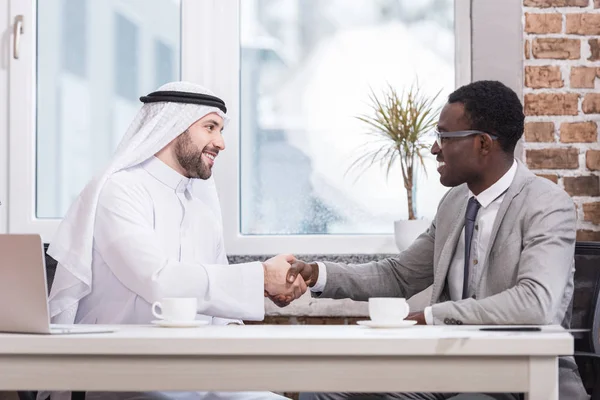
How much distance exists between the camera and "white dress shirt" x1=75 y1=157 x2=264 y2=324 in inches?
91.5

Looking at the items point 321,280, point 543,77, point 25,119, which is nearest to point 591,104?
point 543,77

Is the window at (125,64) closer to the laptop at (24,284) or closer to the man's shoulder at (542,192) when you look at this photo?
the man's shoulder at (542,192)

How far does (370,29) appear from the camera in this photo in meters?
3.56

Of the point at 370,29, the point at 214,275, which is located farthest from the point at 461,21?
the point at 214,275

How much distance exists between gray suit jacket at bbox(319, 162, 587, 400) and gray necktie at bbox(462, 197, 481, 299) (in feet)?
0.12

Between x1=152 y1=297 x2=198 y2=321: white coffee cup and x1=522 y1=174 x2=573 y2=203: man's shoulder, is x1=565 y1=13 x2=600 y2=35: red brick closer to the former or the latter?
x1=522 y1=174 x2=573 y2=203: man's shoulder

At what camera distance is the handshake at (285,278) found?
2654 mm

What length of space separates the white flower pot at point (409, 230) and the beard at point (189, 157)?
0.84 meters

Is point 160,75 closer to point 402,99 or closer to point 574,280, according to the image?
point 402,99

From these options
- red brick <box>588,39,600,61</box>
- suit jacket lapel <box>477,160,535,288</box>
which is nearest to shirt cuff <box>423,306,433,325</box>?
suit jacket lapel <box>477,160,535,288</box>

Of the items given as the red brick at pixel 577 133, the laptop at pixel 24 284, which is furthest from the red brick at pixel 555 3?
the laptop at pixel 24 284

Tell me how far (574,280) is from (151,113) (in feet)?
4.69

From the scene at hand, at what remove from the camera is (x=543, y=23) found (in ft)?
10.8

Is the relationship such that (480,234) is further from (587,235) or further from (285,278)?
(587,235)
